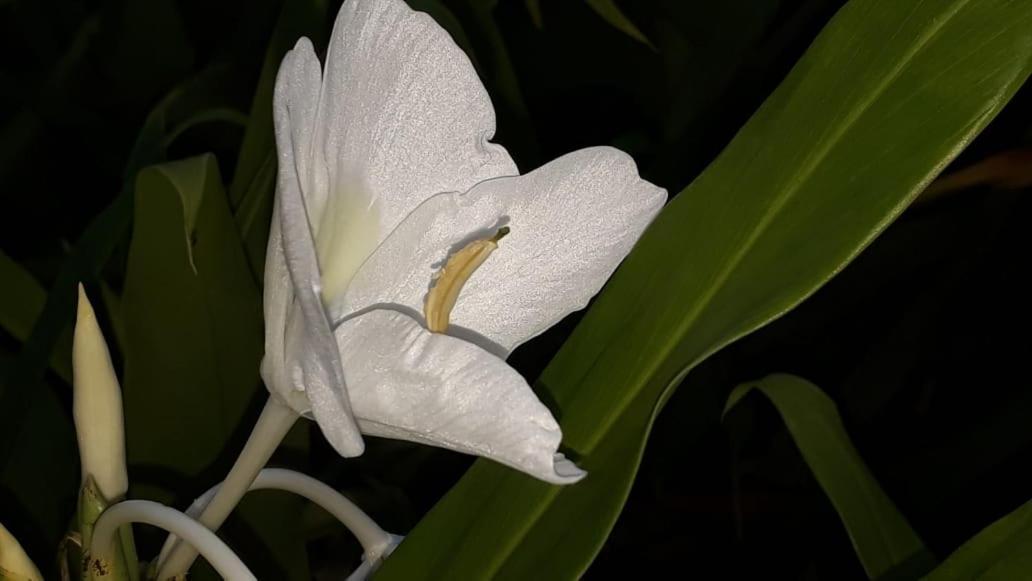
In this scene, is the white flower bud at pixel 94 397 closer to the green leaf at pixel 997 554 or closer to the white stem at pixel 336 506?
the white stem at pixel 336 506

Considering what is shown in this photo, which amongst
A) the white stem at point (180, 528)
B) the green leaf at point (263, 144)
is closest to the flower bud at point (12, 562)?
the white stem at point (180, 528)

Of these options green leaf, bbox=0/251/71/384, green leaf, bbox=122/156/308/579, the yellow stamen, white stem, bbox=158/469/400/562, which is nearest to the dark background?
green leaf, bbox=0/251/71/384

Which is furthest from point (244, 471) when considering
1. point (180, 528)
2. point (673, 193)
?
point (673, 193)

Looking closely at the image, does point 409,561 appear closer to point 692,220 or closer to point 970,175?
point 692,220

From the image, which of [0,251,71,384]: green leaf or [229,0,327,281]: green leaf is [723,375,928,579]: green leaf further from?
[0,251,71,384]: green leaf

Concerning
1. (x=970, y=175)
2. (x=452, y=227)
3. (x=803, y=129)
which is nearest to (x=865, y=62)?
(x=803, y=129)
